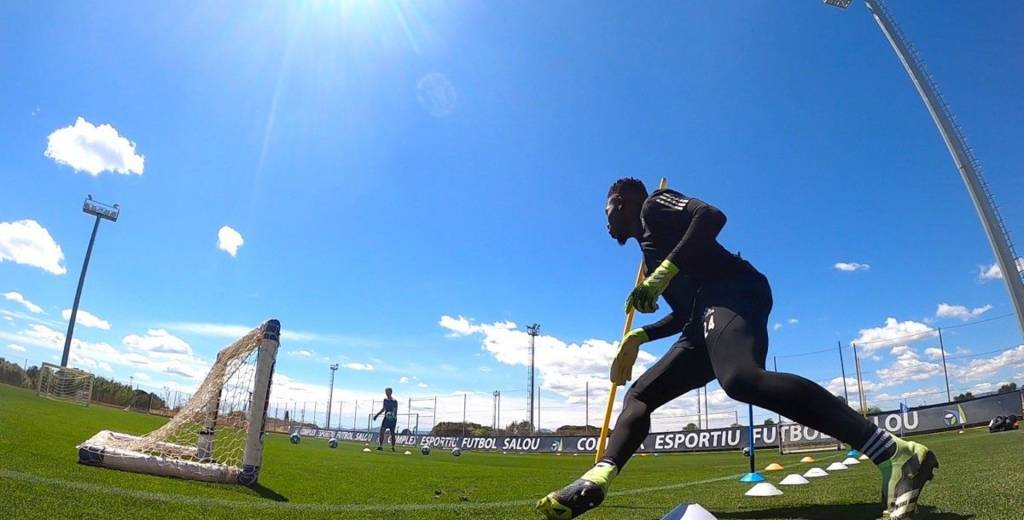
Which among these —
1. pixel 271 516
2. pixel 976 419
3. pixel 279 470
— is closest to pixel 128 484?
pixel 271 516

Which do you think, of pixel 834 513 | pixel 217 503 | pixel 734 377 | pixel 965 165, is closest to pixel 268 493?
pixel 217 503

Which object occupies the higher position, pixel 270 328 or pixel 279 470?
pixel 270 328

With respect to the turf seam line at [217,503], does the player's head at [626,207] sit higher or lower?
higher

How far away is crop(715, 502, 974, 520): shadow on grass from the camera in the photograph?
251 centimetres

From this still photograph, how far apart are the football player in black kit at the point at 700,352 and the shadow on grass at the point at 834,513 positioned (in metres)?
0.31

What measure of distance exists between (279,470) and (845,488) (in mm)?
6497

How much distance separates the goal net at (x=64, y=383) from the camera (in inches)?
1325

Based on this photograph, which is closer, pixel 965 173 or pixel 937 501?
pixel 937 501

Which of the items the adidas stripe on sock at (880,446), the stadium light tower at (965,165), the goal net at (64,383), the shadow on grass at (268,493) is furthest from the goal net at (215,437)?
the goal net at (64,383)

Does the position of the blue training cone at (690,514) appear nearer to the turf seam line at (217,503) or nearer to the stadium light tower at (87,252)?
the turf seam line at (217,503)

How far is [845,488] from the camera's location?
4.07m

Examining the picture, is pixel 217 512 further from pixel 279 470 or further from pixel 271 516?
pixel 279 470

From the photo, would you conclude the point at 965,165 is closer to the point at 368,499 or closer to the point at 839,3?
the point at 839,3

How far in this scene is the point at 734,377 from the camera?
2.33 metres
